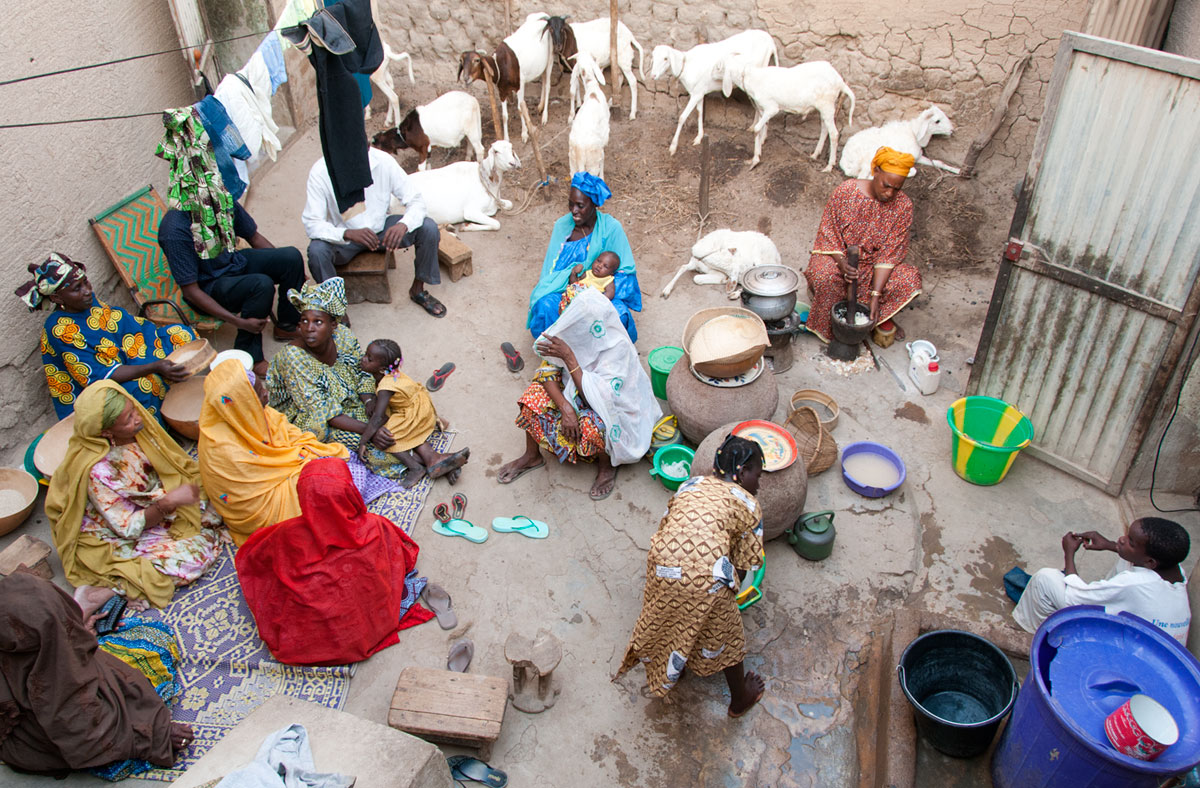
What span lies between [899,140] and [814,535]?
15.3 feet

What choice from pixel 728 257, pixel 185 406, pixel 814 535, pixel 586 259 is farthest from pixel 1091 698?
pixel 185 406

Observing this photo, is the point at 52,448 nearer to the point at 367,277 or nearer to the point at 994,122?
the point at 367,277

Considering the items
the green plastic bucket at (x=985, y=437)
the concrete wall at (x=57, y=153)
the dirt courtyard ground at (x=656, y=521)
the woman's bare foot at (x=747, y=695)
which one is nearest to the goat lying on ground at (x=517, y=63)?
the dirt courtyard ground at (x=656, y=521)

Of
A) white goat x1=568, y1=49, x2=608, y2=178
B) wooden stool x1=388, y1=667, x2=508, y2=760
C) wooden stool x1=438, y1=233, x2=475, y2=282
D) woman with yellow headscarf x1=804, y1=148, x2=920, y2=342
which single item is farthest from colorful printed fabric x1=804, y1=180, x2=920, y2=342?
wooden stool x1=388, y1=667, x2=508, y2=760

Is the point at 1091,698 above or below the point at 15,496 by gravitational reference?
above

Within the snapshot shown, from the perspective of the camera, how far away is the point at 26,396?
17.8 ft

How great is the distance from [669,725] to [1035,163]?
386 centimetres

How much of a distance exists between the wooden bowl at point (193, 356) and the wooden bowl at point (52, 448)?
0.75m

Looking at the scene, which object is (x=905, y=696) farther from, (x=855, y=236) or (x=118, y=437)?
(x=118, y=437)

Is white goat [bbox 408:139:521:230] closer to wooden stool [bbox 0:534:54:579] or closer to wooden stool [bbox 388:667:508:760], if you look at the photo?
wooden stool [bbox 0:534:54:579]

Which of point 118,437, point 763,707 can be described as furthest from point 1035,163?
point 118,437

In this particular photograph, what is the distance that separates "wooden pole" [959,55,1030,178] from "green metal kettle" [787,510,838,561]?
4.54 metres

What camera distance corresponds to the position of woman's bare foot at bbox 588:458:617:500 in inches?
201

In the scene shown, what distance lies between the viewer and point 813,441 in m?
5.12
